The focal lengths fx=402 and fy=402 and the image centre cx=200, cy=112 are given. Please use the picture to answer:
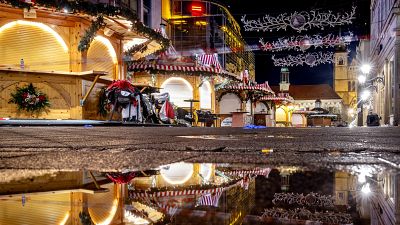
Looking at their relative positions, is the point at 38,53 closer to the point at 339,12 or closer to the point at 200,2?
the point at 339,12

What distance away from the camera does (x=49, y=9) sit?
1420cm

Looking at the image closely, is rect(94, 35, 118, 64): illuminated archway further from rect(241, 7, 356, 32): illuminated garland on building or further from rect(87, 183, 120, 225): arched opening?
rect(87, 183, 120, 225): arched opening

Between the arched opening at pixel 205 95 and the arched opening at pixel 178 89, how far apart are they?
1130 millimetres

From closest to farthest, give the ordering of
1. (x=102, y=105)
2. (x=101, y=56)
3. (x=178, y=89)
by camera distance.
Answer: (x=102, y=105) < (x=101, y=56) < (x=178, y=89)

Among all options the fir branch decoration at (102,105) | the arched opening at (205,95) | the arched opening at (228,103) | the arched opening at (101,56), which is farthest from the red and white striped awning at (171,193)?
the arched opening at (228,103)

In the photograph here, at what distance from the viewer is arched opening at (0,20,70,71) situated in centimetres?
1476

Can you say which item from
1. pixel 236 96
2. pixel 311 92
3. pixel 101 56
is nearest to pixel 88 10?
pixel 101 56

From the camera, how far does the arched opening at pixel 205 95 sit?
993 inches

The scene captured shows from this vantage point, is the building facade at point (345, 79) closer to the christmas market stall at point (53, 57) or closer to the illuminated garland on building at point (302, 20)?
the illuminated garland on building at point (302, 20)

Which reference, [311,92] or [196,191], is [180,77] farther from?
[311,92]

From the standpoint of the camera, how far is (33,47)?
49.6 feet

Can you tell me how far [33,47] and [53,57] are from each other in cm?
80

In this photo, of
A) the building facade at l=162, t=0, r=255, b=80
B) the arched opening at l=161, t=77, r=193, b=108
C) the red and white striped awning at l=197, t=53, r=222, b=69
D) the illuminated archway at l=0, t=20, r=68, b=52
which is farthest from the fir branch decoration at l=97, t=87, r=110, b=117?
the building facade at l=162, t=0, r=255, b=80

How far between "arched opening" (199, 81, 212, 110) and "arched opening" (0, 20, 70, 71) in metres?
11.1
